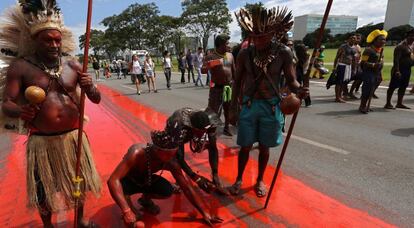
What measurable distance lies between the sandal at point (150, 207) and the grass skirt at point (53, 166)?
0.71m

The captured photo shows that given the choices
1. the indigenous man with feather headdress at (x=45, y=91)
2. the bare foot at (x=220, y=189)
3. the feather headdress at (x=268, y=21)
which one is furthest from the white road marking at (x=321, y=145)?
the indigenous man with feather headdress at (x=45, y=91)

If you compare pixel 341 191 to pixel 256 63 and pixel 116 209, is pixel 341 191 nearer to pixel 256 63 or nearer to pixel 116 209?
pixel 256 63

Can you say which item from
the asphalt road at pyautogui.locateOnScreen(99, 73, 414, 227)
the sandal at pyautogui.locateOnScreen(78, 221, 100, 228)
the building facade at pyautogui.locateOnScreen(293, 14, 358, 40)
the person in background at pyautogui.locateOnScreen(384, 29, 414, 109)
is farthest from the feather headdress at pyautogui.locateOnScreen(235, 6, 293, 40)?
the building facade at pyautogui.locateOnScreen(293, 14, 358, 40)

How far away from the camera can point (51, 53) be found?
2264mm

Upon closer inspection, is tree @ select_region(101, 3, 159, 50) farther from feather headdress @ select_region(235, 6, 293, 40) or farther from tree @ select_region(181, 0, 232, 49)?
feather headdress @ select_region(235, 6, 293, 40)

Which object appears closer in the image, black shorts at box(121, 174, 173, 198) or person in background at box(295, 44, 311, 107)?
black shorts at box(121, 174, 173, 198)

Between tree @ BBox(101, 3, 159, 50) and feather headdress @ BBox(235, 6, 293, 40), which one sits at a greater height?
tree @ BBox(101, 3, 159, 50)

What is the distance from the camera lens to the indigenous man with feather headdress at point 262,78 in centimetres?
292

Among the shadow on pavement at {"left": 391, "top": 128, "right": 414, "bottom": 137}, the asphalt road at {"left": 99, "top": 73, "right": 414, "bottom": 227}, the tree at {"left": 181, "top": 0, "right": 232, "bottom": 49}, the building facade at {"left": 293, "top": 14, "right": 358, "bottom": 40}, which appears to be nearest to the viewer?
the asphalt road at {"left": 99, "top": 73, "right": 414, "bottom": 227}

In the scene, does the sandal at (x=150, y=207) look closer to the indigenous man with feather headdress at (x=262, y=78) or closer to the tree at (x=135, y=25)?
the indigenous man with feather headdress at (x=262, y=78)

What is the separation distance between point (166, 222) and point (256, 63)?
5.75ft

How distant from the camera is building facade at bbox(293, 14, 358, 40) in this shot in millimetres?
77938

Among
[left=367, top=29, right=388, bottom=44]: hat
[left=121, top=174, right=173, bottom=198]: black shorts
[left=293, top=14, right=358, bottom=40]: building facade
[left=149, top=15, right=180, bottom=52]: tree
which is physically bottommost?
[left=121, top=174, right=173, bottom=198]: black shorts

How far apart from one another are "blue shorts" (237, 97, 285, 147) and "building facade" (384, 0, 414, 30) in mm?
76967
